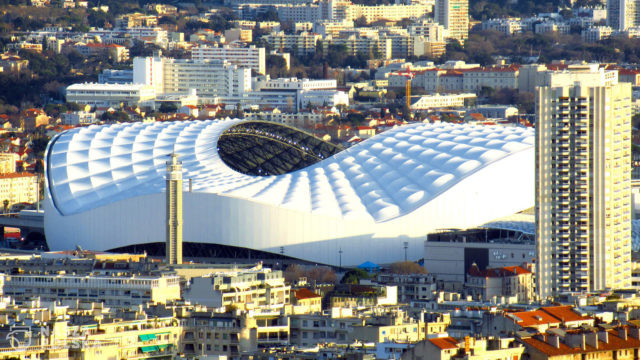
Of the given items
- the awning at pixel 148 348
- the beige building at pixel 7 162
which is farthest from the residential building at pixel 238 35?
the awning at pixel 148 348

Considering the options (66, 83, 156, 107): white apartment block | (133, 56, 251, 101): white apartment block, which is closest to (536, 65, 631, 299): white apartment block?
(66, 83, 156, 107): white apartment block

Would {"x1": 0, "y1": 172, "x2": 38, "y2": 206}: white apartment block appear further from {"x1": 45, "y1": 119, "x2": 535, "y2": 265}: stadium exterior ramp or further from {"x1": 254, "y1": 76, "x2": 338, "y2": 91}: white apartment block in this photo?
{"x1": 254, "y1": 76, "x2": 338, "y2": 91}: white apartment block

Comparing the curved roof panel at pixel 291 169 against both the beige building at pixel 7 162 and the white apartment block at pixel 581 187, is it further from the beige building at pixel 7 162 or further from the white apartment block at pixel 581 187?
the beige building at pixel 7 162

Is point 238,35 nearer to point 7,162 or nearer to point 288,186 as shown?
point 7,162

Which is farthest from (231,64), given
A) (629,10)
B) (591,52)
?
(629,10)

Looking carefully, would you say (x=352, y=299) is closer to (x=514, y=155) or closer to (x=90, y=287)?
(x=90, y=287)
